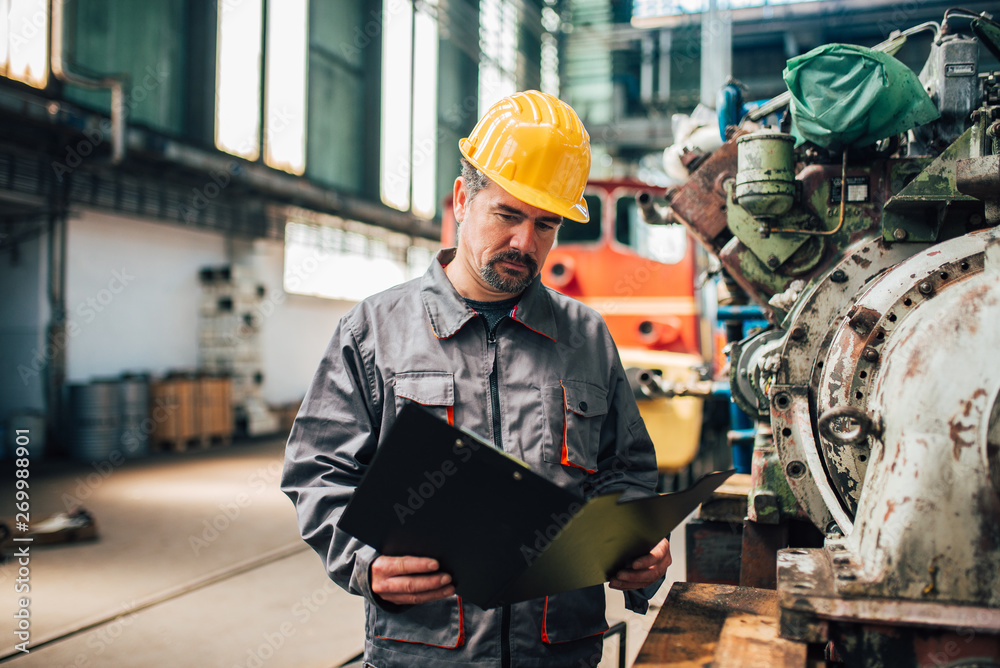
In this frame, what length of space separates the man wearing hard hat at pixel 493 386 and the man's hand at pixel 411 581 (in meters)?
0.10

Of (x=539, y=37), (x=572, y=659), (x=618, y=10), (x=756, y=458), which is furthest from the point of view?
(x=539, y=37)

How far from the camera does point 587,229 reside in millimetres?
6648

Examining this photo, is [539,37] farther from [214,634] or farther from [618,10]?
[214,634]

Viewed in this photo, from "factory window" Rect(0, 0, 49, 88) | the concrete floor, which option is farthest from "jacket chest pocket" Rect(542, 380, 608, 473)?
"factory window" Rect(0, 0, 49, 88)

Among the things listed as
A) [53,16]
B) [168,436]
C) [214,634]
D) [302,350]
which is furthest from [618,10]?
[214,634]

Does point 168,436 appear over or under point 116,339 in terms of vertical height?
under

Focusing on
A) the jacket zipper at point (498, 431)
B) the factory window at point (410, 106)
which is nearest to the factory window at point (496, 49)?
the factory window at point (410, 106)

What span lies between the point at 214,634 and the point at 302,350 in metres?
8.45

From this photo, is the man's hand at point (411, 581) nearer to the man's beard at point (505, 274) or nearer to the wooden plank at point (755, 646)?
the wooden plank at point (755, 646)

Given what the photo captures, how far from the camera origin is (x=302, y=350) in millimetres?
11391
